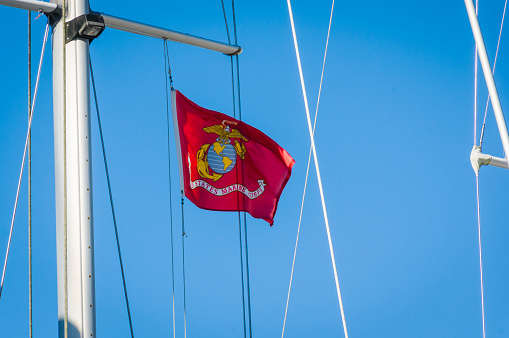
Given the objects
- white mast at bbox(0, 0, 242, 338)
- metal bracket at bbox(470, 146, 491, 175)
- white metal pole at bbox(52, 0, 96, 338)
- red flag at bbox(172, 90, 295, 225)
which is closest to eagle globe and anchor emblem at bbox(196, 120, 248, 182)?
red flag at bbox(172, 90, 295, 225)

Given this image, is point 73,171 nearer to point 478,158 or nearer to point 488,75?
point 488,75

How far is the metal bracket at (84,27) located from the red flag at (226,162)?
23.2 ft

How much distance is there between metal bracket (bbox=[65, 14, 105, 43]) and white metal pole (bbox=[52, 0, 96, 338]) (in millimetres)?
90

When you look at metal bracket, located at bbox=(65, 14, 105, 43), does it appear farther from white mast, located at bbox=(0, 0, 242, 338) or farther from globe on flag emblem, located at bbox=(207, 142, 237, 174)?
globe on flag emblem, located at bbox=(207, 142, 237, 174)

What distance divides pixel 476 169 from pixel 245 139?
20.5ft

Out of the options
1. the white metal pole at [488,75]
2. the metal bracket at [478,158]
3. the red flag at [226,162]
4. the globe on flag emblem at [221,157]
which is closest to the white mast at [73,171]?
the white metal pole at [488,75]

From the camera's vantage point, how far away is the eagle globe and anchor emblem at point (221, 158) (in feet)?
69.1

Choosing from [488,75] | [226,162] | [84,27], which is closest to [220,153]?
[226,162]

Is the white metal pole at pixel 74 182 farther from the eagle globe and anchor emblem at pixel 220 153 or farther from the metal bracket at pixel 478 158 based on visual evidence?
the metal bracket at pixel 478 158

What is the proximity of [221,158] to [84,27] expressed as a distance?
8929mm

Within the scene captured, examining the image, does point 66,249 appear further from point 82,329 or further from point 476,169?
point 476,169

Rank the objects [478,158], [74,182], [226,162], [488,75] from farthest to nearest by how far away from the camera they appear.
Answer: [226,162]
[478,158]
[74,182]
[488,75]

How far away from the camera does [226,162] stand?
21750mm

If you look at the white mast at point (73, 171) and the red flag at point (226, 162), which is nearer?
the white mast at point (73, 171)
